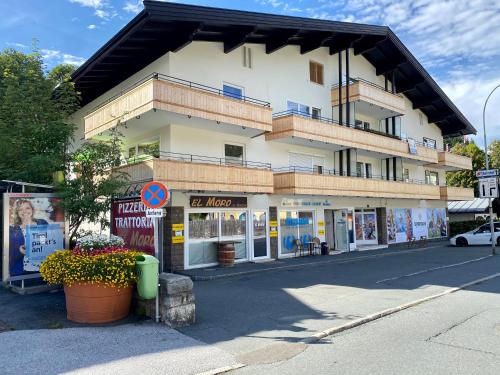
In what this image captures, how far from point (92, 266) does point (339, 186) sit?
620 inches

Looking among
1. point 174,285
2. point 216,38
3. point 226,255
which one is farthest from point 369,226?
point 174,285

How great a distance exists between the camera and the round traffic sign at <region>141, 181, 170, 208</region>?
27.6 feet

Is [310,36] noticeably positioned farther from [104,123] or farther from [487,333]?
[487,333]

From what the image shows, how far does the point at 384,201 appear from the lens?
91.8 feet

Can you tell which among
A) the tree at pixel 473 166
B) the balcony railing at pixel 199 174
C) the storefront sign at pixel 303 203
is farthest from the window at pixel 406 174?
the tree at pixel 473 166

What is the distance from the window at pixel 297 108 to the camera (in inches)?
862

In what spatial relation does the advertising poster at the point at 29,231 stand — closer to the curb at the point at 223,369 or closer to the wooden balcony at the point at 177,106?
the wooden balcony at the point at 177,106

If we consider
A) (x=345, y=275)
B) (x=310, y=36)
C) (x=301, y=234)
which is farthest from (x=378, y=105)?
(x=345, y=275)

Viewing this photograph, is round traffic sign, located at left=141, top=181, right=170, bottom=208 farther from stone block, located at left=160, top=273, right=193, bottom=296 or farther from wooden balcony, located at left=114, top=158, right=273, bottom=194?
wooden balcony, located at left=114, top=158, right=273, bottom=194

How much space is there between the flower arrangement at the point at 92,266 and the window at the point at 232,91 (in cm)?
1183

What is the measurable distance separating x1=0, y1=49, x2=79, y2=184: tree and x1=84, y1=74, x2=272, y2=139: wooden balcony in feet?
5.31

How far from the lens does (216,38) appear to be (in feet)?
60.0

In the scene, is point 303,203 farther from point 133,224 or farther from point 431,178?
point 431,178

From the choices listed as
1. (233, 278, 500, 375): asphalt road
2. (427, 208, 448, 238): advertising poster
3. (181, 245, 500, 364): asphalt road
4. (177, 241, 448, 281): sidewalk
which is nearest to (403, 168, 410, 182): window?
(427, 208, 448, 238): advertising poster
